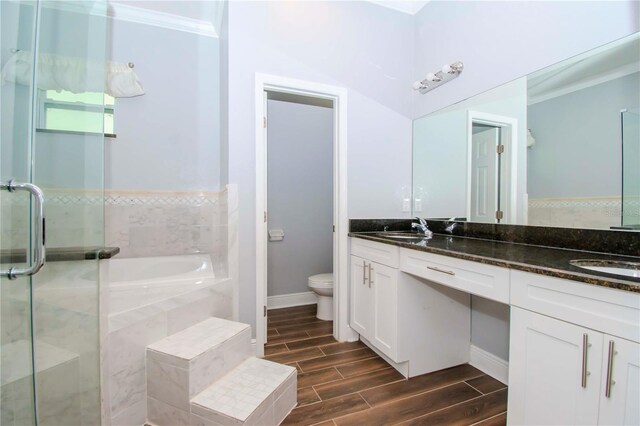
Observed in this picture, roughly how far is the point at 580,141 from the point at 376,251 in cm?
123

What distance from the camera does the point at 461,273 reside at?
1.34 metres

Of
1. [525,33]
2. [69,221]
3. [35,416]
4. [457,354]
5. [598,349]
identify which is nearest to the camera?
[598,349]

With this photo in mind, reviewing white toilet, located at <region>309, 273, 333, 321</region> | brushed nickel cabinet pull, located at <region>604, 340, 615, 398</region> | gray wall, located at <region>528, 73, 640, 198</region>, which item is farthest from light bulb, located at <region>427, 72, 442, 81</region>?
brushed nickel cabinet pull, located at <region>604, 340, 615, 398</region>

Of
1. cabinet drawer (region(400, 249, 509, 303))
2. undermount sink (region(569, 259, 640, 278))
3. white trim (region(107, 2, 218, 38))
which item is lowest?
cabinet drawer (region(400, 249, 509, 303))

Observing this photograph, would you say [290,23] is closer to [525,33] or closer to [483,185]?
[525,33]

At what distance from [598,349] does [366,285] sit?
1.33 meters

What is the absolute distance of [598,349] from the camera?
2.77ft

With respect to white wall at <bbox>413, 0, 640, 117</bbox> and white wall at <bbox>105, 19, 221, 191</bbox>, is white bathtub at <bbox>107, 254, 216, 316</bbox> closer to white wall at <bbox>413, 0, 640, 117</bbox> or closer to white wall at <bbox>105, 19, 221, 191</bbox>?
white wall at <bbox>105, 19, 221, 191</bbox>

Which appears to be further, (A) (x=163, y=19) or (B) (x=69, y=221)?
(A) (x=163, y=19)

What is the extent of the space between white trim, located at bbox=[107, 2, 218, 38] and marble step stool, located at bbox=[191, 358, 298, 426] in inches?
104

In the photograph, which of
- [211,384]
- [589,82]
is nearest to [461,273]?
[589,82]

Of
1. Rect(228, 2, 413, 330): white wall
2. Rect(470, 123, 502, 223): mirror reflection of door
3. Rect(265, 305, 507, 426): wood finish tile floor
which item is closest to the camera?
Rect(265, 305, 507, 426): wood finish tile floor

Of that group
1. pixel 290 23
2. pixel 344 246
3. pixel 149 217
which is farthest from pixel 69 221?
pixel 290 23

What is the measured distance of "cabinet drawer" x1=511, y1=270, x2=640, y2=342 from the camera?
785 mm
